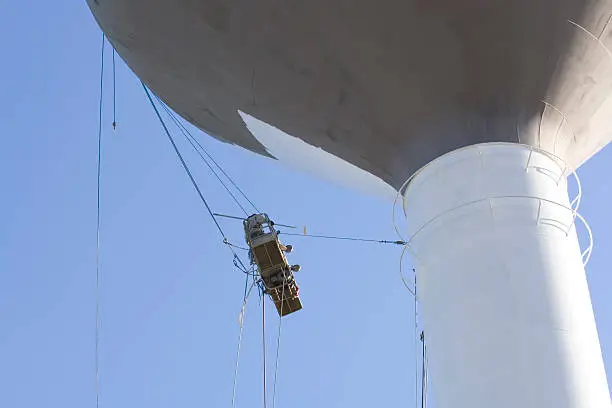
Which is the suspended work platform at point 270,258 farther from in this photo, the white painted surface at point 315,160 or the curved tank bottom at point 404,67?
the curved tank bottom at point 404,67

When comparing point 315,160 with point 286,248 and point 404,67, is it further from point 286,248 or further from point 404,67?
point 286,248

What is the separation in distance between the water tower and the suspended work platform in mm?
6459

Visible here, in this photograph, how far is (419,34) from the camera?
6195 mm

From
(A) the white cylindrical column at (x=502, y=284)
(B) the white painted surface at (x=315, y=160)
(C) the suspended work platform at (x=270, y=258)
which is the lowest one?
(A) the white cylindrical column at (x=502, y=284)

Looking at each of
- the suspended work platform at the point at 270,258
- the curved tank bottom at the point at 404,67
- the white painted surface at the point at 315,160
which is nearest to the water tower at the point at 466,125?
the curved tank bottom at the point at 404,67

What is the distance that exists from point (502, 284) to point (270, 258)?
784cm

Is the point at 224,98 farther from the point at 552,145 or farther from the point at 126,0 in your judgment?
the point at 552,145

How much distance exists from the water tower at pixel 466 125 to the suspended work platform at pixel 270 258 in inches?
254

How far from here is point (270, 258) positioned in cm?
1342

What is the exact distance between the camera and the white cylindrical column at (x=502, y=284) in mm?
5516

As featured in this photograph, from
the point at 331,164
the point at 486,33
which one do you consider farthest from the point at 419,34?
the point at 331,164

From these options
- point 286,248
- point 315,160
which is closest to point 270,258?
point 286,248

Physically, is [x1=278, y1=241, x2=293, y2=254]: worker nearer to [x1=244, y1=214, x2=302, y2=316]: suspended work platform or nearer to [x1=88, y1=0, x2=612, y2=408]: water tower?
[x1=244, y1=214, x2=302, y2=316]: suspended work platform

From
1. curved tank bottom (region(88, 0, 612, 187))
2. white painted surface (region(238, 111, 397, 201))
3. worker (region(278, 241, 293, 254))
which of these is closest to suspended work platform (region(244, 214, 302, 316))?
worker (region(278, 241, 293, 254))
